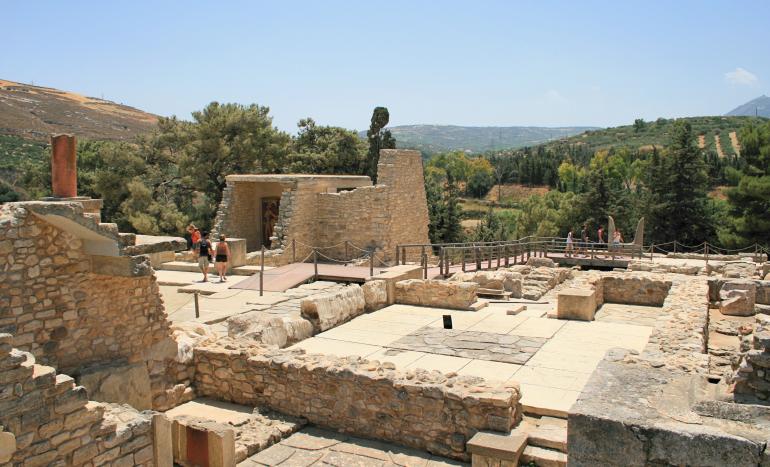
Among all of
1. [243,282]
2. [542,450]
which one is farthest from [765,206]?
[542,450]

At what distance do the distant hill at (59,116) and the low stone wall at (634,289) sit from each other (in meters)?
51.2

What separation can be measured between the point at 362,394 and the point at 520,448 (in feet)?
6.64

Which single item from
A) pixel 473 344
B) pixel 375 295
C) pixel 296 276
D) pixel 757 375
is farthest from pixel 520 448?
pixel 296 276

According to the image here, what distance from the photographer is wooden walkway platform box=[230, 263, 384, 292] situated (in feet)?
47.2

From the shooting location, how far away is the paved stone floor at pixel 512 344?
8641mm

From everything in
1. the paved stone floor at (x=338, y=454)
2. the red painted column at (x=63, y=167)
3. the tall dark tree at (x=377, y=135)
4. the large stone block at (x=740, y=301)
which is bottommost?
the paved stone floor at (x=338, y=454)

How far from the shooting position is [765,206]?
28.8 meters

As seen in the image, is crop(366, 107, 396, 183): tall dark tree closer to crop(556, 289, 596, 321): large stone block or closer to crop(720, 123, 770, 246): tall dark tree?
crop(720, 123, 770, 246): tall dark tree

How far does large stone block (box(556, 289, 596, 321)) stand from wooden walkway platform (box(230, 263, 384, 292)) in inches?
180

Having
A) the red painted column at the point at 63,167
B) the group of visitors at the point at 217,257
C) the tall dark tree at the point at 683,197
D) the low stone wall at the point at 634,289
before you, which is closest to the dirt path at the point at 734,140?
the tall dark tree at the point at 683,197

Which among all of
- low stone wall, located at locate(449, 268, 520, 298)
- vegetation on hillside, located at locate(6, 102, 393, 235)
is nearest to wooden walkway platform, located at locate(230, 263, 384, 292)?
low stone wall, located at locate(449, 268, 520, 298)

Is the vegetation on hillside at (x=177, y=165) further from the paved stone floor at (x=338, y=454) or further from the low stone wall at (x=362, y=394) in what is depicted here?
the paved stone floor at (x=338, y=454)

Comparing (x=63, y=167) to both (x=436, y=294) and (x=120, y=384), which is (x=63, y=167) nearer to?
(x=120, y=384)

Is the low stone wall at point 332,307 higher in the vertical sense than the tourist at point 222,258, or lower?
lower
